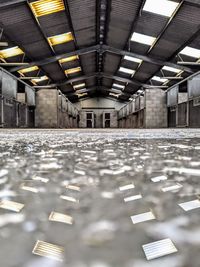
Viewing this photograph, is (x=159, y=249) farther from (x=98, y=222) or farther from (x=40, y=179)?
(x=40, y=179)

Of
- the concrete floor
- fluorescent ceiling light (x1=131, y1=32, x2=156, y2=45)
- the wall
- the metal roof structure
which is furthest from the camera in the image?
the wall

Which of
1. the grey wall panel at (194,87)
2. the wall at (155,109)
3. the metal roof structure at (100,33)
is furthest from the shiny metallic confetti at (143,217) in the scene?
the wall at (155,109)

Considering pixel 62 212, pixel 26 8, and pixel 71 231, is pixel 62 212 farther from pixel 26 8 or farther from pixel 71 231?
pixel 26 8

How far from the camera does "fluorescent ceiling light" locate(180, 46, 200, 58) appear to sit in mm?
13040

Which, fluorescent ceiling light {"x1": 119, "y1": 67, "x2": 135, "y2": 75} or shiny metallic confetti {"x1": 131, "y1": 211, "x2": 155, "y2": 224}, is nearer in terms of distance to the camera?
shiny metallic confetti {"x1": 131, "y1": 211, "x2": 155, "y2": 224}

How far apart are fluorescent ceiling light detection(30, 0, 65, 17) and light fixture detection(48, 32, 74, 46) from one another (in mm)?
2635

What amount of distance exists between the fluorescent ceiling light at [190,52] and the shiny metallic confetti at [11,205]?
13.9 m

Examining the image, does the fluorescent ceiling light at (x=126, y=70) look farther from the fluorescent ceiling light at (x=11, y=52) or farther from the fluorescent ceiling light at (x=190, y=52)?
the fluorescent ceiling light at (x=11, y=52)

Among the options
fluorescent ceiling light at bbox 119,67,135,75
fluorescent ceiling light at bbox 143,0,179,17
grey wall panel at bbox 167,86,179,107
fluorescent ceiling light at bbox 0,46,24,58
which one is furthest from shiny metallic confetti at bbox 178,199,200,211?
fluorescent ceiling light at bbox 119,67,135,75

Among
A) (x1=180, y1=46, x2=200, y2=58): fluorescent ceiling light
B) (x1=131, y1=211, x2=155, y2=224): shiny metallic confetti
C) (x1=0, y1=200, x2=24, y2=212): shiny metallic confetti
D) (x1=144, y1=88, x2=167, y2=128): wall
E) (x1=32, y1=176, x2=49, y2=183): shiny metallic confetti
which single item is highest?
(x1=180, y1=46, x2=200, y2=58): fluorescent ceiling light

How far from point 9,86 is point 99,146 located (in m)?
13.2

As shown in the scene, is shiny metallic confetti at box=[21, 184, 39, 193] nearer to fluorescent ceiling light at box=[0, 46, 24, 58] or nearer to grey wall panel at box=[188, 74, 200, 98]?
grey wall panel at box=[188, 74, 200, 98]

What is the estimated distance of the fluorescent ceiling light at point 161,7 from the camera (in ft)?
31.1

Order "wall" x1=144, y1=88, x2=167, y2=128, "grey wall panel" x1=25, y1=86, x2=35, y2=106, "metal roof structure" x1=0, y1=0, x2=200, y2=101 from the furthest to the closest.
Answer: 1. "wall" x1=144, y1=88, x2=167, y2=128
2. "grey wall panel" x1=25, y1=86, x2=35, y2=106
3. "metal roof structure" x1=0, y1=0, x2=200, y2=101
